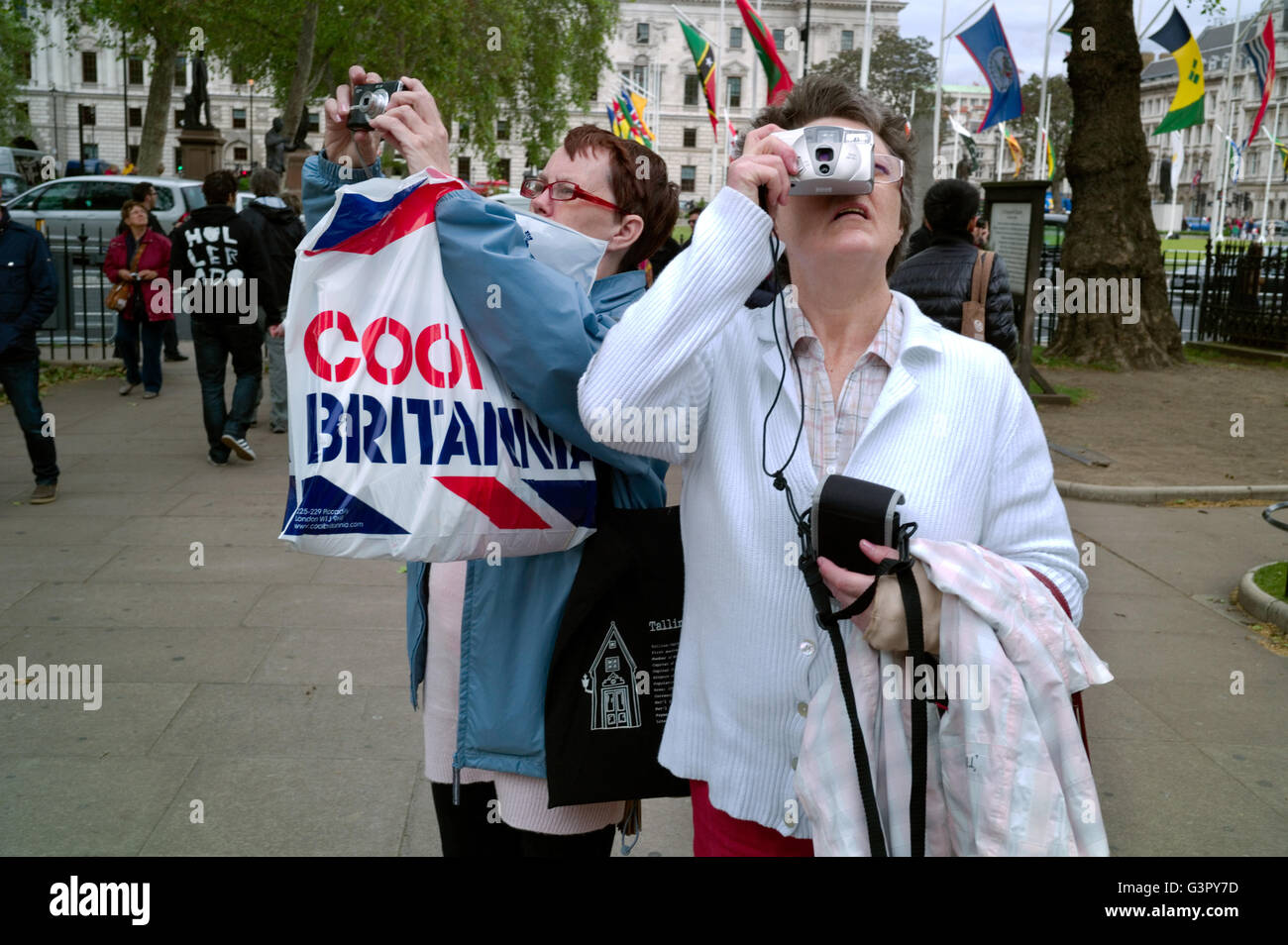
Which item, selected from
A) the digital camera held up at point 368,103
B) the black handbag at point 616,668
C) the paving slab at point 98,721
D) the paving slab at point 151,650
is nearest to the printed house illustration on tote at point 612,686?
the black handbag at point 616,668

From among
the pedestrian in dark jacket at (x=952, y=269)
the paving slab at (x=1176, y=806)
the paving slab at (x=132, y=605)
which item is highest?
the pedestrian in dark jacket at (x=952, y=269)

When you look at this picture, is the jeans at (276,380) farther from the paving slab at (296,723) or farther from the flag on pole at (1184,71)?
the flag on pole at (1184,71)

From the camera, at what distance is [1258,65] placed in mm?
22266

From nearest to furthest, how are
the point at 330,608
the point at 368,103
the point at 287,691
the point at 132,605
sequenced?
1. the point at 368,103
2. the point at 287,691
3. the point at 132,605
4. the point at 330,608

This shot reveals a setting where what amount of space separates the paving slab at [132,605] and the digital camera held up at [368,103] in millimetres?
4004

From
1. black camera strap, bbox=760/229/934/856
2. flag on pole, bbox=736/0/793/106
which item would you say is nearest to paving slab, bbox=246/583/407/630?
black camera strap, bbox=760/229/934/856

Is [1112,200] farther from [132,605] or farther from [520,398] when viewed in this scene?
[520,398]

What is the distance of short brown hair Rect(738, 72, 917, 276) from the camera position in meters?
2.00

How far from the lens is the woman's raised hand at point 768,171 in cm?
181

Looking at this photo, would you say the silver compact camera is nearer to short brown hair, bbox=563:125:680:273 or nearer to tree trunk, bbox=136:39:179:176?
short brown hair, bbox=563:125:680:273

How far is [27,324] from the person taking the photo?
25.6 ft

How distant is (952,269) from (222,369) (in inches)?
211

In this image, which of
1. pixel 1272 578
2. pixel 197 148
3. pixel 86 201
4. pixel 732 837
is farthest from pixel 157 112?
pixel 732 837

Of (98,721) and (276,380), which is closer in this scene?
(98,721)
